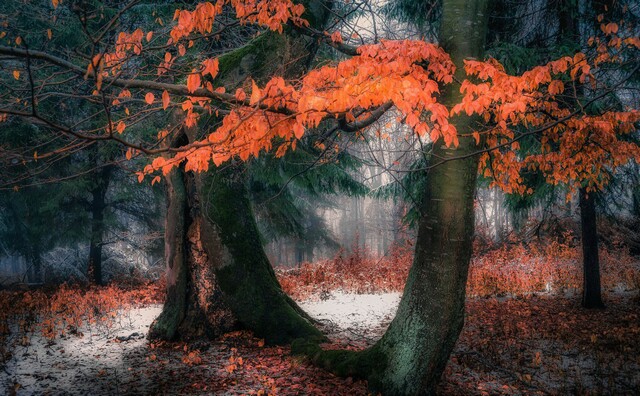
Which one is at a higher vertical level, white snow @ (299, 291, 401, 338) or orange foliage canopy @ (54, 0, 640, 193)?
orange foliage canopy @ (54, 0, 640, 193)

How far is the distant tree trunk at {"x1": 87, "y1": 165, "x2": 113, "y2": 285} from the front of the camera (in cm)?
1218

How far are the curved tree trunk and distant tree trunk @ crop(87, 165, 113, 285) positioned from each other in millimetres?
6517

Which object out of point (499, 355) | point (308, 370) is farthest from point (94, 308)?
point (499, 355)

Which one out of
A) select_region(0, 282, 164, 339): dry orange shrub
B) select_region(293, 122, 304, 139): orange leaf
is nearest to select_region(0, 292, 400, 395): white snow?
select_region(0, 282, 164, 339): dry orange shrub

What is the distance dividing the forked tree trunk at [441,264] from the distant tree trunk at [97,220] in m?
10.8

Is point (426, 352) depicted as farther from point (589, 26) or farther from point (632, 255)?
point (632, 255)

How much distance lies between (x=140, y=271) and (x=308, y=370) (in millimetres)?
11883

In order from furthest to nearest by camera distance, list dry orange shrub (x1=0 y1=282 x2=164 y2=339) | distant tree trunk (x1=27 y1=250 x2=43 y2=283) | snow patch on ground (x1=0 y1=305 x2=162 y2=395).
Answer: distant tree trunk (x1=27 y1=250 x2=43 y2=283) < dry orange shrub (x1=0 y1=282 x2=164 y2=339) < snow patch on ground (x1=0 y1=305 x2=162 y2=395)

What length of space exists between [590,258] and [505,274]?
3.02 metres

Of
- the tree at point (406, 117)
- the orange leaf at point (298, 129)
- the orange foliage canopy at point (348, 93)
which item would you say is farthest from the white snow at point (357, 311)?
the orange leaf at point (298, 129)

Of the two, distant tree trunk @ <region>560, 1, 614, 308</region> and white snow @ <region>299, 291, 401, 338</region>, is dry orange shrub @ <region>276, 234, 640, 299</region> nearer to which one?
white snow @ <region>299, 291, 401, 338</region>

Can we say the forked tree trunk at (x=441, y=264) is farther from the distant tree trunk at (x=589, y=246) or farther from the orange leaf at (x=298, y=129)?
the distant tree trunk at (x=589, y=246)

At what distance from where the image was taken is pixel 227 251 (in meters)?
6.64

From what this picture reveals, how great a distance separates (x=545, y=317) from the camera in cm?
785
